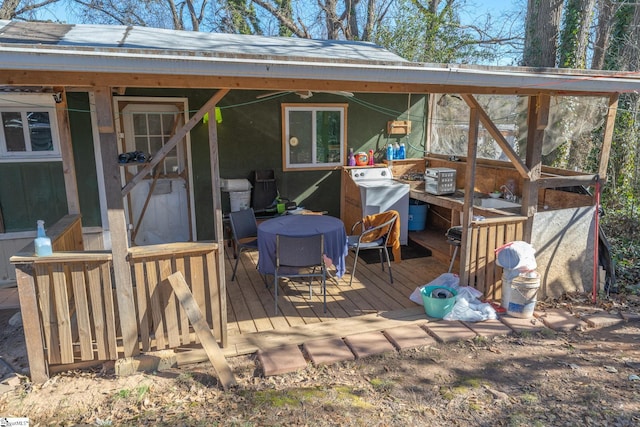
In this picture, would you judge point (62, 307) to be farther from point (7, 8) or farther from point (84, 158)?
point (7, 8)

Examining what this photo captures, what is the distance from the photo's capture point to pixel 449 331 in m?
3.55

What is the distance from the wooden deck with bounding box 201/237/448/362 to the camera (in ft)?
11.4

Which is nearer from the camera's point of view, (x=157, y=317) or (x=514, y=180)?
(x=157, y=317)

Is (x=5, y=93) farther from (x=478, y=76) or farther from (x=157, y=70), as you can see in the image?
(x=478, y=76)

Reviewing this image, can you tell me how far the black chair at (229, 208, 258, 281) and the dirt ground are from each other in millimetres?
1643

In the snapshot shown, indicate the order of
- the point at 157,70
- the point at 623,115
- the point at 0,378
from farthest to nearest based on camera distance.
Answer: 1. the point at 623,115
2. the point at 0,378
3. the point at 157,70

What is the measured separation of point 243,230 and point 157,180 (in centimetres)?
165

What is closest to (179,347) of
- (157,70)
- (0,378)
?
(0,378)

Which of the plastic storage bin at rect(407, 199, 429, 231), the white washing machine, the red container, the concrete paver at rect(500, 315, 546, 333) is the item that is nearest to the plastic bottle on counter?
the red container

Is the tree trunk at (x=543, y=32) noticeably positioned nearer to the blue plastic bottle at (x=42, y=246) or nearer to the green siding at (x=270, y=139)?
the green siding at (x=270, y=139)

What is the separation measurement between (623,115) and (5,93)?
807 cm

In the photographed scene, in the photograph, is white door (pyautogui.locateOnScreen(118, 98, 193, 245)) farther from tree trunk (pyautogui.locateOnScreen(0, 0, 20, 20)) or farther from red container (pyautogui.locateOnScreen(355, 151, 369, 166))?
tree trunk (pyautogui.locateOnScreen(0, 0, 20, 20))

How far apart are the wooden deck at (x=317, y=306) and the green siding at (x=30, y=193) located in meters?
2.28

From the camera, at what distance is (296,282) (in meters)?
4.64
